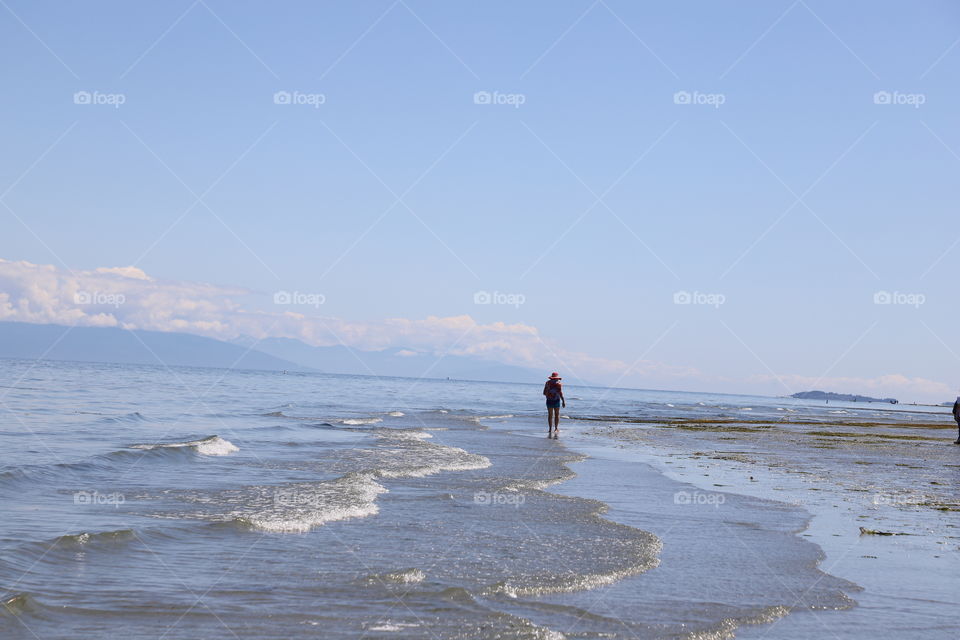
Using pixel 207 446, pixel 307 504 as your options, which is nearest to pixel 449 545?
pixel 307 504

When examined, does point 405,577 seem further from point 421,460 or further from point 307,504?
point 421,460

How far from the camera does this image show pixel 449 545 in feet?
30.9

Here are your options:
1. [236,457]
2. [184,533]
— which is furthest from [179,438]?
[184,533]

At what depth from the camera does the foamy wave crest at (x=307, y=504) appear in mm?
10453

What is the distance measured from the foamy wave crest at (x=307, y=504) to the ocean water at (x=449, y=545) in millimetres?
61

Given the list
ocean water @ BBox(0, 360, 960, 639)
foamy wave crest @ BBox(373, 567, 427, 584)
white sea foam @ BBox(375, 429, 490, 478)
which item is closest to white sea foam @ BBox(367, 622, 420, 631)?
ocean water @ BBox(0, 360, 960, 639)

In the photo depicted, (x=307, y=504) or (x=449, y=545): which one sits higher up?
(x=307, y=504)

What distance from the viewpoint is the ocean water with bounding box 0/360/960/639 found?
21.6 ft

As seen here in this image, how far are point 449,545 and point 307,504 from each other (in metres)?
3.48

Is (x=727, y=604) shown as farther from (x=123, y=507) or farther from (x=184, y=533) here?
(x=123, y=507)

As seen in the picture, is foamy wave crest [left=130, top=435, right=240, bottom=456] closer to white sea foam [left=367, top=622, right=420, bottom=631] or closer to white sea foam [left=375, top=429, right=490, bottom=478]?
white sea foam [left=375, top=429, right=490, bottom=478]

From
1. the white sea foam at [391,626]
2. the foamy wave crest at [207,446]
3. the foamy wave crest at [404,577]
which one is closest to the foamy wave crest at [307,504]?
the foamy wave crest at [404,577]

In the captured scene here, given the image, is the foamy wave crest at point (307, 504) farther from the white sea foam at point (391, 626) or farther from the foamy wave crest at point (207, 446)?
the foamy wave crest at point (207, 446)

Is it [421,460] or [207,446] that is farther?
[207,446]
